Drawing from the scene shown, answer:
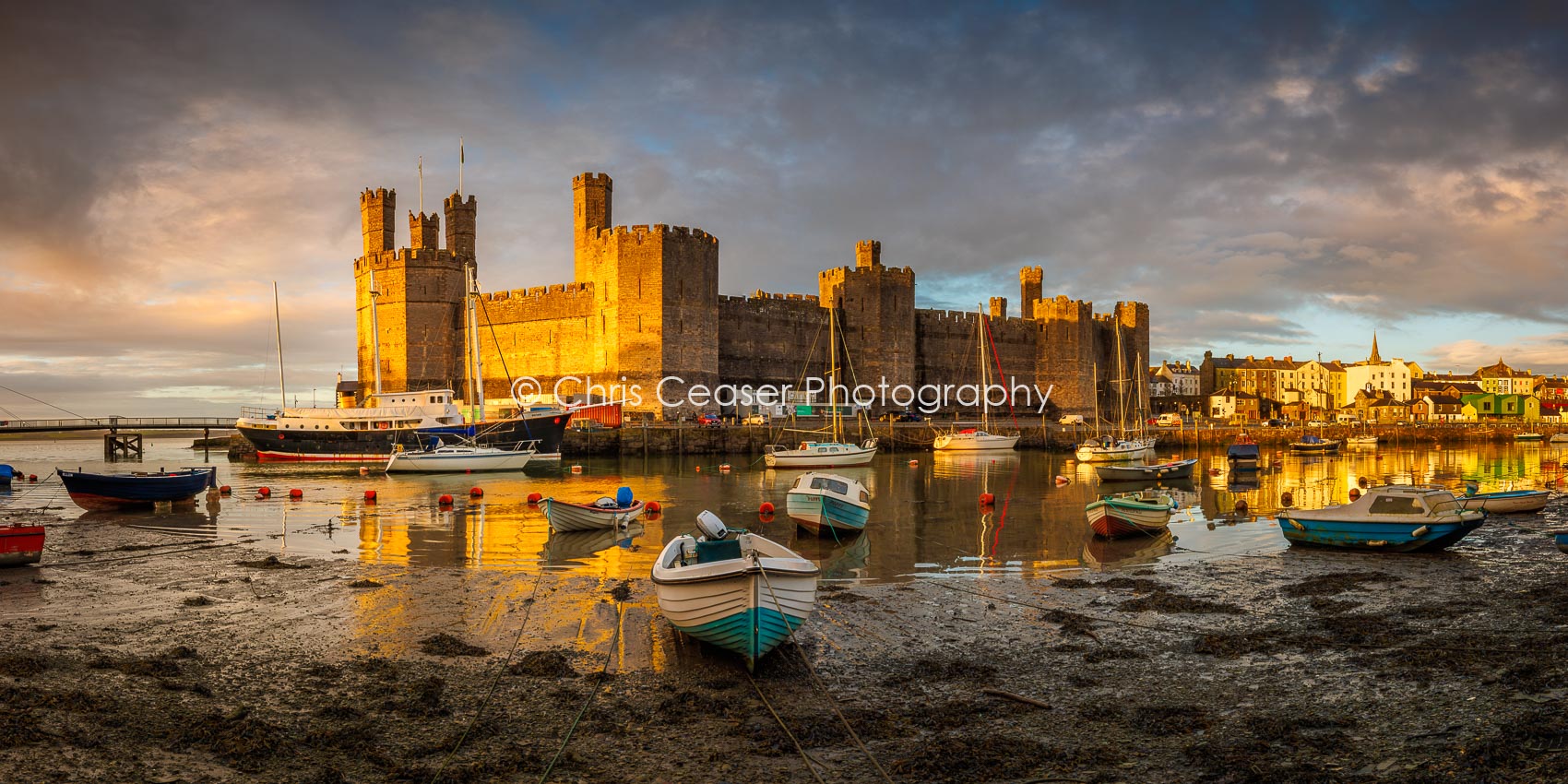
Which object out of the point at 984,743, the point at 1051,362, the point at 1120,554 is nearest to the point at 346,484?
the point at 1120,554

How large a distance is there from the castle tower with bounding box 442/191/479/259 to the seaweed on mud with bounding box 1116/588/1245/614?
139ft

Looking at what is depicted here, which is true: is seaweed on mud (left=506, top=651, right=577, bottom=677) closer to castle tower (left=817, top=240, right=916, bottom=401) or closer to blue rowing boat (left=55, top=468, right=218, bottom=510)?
blue rowing boat (left=55, top=468, right=218, bottom=510)

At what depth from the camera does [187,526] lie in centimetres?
1661

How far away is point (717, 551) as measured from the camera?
8.52 m

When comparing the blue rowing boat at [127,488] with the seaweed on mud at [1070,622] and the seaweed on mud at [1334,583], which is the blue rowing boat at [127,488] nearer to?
the seaweed on mud at [1070,622]

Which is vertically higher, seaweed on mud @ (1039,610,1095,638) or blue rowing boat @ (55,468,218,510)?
blue rowing boat @ (55,468,218,510)

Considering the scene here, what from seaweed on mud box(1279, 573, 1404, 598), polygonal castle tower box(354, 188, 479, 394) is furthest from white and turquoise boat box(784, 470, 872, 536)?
polygonal castle tower box(354, 188, 479, 394)

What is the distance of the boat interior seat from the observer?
848cm

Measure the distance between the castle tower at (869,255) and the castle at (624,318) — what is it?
0.23ft

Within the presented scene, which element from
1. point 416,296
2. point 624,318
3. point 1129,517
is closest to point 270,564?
point 1129,517

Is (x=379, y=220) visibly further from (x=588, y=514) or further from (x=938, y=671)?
(x=938, y=671)

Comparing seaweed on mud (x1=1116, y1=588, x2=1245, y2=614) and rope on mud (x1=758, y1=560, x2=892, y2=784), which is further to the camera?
seaweed on mud (x1=1116, y1=588, x2=1245, y2=614)

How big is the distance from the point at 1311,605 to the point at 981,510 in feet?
32.6

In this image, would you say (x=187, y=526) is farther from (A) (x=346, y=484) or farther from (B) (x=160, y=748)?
(B) (x=160, y=748)
